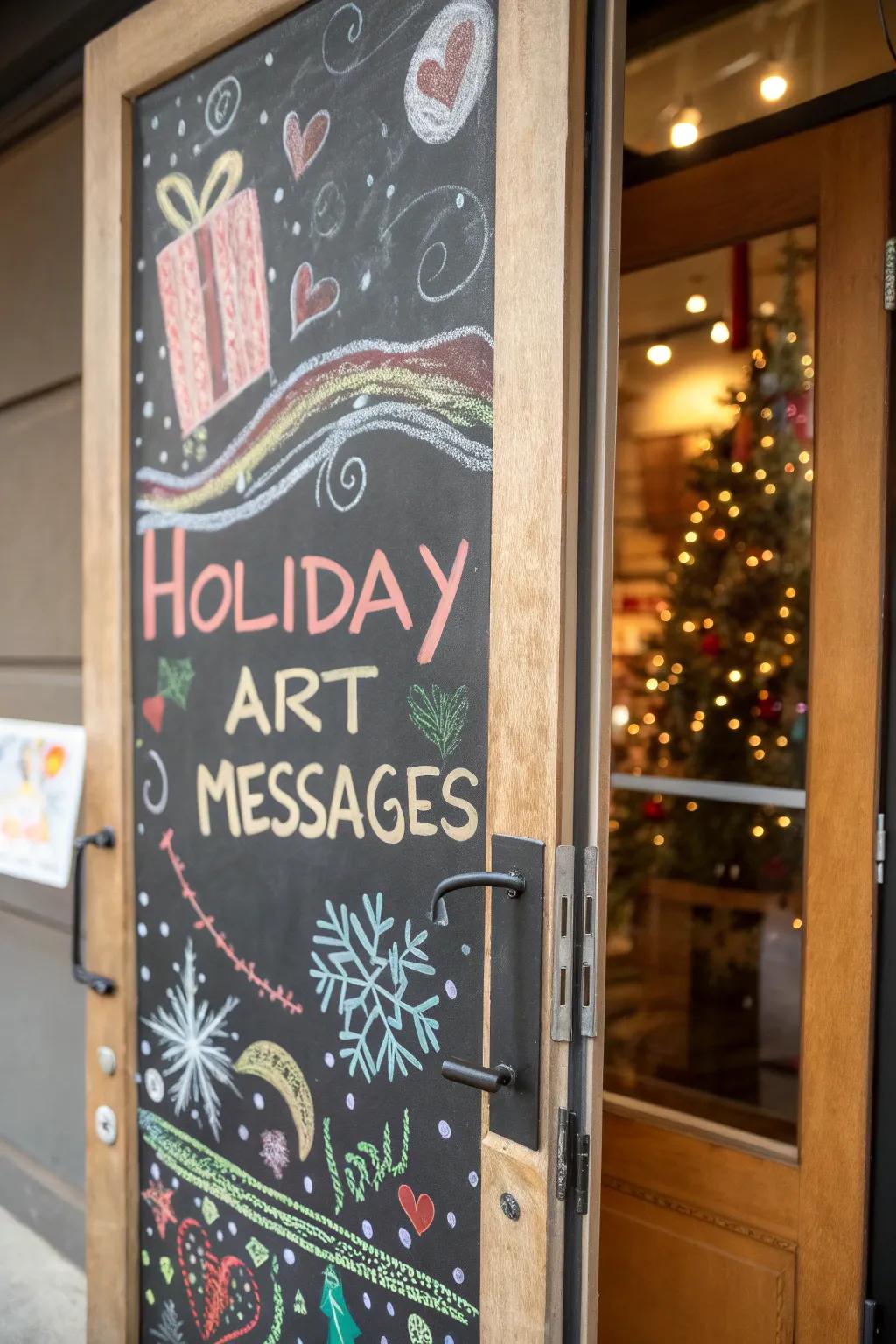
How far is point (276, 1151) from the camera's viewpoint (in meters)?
1.55

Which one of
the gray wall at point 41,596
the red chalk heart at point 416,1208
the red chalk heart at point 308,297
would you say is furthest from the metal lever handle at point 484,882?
the gray wall at point 41,596

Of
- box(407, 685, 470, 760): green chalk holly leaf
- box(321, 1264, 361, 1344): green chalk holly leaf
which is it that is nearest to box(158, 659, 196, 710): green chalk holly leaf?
box(407, 685, 470, 760): green chalk holly leaf

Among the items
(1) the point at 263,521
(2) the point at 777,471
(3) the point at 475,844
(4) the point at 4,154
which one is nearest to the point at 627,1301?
(3) the point at 475,844

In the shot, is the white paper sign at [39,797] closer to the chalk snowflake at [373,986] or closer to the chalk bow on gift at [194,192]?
the chalk snowflake at [373,986]

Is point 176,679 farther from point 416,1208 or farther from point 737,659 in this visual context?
point 737,659

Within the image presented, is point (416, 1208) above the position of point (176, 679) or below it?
below

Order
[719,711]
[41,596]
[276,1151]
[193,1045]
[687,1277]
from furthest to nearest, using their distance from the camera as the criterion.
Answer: [719,711] → [41,596] → [687,1277] → [193,1045] → [276,1151]

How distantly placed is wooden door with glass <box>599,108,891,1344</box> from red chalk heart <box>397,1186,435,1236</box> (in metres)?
0.56

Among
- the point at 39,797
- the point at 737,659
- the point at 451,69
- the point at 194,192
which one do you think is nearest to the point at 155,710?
the point at 39,797

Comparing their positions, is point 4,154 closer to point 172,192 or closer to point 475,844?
point 172,192

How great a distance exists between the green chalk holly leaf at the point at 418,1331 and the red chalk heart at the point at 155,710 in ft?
3.03

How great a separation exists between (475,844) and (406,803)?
124 mm

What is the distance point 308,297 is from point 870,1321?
1.74m

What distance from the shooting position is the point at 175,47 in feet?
5.35
